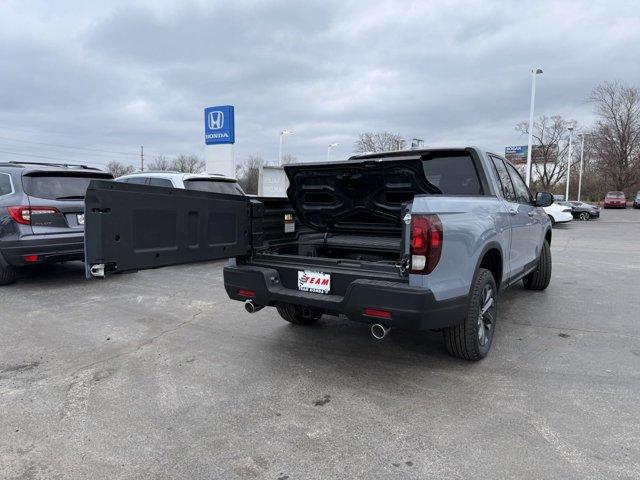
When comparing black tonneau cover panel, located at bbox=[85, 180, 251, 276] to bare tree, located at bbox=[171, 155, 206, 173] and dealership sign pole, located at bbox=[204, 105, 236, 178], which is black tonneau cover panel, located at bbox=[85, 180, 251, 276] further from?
bare tree, located at bbox=[171, 155, 206, 173]

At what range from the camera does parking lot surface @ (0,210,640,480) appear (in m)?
2.61

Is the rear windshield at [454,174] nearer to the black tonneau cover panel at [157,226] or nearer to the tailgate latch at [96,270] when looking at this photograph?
the black tonneau cover panel at [157,226]

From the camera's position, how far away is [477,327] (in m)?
3.78

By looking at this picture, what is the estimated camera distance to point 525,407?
3.23m

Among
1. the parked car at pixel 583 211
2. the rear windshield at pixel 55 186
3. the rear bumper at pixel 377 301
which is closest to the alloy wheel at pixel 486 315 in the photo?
the rear bumper at pixel 377 301

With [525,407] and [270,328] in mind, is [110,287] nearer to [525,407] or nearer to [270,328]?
[270,328]

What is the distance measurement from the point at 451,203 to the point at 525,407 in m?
1.51

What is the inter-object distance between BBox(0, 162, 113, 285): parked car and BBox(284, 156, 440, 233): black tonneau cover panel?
398 centimetres

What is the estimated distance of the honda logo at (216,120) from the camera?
1828cm

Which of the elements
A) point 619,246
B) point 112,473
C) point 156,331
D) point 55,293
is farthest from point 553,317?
point 619,246

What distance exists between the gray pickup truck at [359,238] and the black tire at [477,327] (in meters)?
0.01

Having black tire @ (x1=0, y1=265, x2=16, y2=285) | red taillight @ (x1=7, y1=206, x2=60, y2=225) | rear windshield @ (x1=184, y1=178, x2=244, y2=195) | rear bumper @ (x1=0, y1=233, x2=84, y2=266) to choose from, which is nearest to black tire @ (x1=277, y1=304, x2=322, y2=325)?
rear bumper @ (x1=0, y1=233, x2=84, y2=266)

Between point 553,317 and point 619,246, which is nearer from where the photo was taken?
point 553,317

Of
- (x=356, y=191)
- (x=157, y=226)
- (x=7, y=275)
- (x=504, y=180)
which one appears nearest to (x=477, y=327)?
(x=356, y=191)
